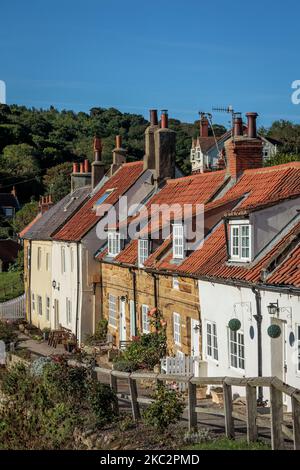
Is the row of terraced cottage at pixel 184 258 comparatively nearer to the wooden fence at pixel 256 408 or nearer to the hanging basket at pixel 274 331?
the hanging basket at pixel 274 331

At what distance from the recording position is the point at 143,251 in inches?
1074

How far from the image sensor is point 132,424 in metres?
14.9

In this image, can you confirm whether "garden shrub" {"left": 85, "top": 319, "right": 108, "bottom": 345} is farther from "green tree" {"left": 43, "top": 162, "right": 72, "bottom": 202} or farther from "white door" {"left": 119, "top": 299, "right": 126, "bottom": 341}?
"green tree" {"left": 43, "top": 162, "right": 72, "bottom": 202}

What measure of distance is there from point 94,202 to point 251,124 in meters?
12.2

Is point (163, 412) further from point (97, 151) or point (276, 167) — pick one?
point (97, 151)


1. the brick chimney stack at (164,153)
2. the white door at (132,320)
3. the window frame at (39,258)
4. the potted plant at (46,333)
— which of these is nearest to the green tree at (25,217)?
the window frame at (39,258)

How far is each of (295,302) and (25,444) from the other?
21.3 ft

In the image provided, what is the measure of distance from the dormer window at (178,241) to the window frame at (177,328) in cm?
188

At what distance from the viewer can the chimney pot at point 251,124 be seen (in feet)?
85.1

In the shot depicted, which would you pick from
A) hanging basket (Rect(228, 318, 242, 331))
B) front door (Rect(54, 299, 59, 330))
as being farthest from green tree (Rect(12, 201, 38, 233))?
hanging basket (Rect(228, 318, 242, 331))

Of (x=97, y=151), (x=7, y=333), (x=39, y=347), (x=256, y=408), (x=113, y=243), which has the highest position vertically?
(x=97, y=151)

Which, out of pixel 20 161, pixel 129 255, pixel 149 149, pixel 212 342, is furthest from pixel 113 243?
pixel 20 161

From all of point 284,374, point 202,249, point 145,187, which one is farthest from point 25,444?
point 145,187

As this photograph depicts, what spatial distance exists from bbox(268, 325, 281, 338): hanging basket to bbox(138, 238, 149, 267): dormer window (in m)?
10.4
